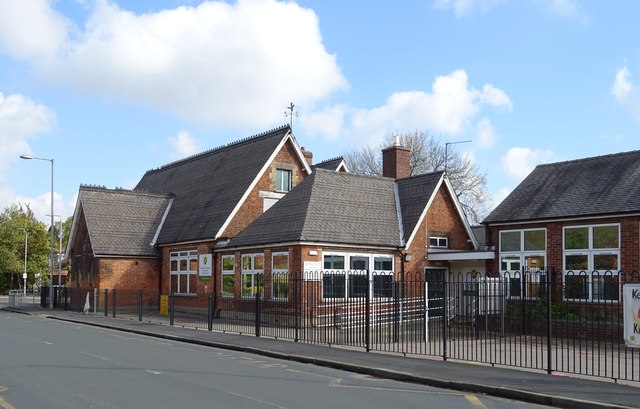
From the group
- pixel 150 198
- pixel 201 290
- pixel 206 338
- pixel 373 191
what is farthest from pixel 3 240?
pixel 206 338

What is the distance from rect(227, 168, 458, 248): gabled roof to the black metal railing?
5.74 feet

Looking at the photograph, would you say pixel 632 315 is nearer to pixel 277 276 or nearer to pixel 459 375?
pixel 459 375

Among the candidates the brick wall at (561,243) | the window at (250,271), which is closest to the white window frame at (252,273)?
the window at (250,271)

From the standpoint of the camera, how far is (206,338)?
67.4ft

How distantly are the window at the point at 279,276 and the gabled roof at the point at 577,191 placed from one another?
8206 mm

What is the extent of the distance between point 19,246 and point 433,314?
59532 mm

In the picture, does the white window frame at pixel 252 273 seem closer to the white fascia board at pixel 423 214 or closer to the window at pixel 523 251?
the white fascia board at pixel 423 214

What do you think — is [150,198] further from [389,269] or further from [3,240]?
[3,240]

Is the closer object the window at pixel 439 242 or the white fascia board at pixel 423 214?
the white fascia board at pixel 423 214

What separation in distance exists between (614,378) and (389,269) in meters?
16.0

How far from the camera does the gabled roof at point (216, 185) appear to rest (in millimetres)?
31891

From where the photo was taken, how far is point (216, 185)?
1387 inches

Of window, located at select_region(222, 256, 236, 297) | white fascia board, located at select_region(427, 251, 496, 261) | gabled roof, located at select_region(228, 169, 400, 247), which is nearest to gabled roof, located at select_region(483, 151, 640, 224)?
white fascia board, located at select_region(427, 251, 496, 261)

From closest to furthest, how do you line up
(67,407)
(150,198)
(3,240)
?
(67,407) → (150,198) → (3,240)
